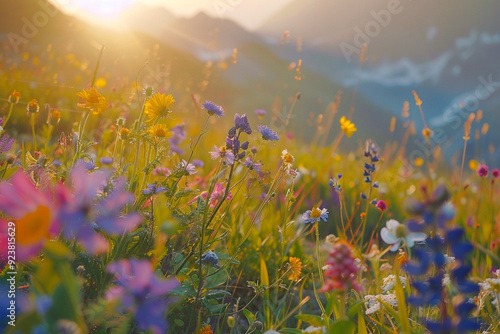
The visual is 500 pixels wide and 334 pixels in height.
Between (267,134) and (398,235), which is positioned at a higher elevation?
(267,134)

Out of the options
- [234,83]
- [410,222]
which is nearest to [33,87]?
[410,222]

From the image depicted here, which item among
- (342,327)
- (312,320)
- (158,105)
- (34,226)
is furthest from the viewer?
(158,105)

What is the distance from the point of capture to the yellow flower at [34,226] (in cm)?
50

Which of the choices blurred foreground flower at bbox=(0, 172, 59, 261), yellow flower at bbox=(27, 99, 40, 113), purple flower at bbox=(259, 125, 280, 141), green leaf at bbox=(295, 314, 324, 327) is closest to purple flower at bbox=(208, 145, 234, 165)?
purple flower at bbox=(259, 125, 280, 141)

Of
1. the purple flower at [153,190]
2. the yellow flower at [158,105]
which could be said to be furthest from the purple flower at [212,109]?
the purple flower at [153,190]

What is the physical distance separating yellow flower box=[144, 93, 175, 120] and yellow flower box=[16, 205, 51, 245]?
0.77m

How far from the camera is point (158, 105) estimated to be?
4.14 ft

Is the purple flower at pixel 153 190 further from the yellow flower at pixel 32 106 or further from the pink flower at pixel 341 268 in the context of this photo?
the yellow flower at pixel 32 106

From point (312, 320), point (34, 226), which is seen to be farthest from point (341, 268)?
point (34, 226)

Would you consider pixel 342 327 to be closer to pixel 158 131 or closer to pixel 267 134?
pixel 267 134

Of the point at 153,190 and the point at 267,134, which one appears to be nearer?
the point at 153,190

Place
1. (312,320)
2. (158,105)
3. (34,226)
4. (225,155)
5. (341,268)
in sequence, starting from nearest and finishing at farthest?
(34,226)
(341,268)
(312,320)
(225,155)
(158,105)

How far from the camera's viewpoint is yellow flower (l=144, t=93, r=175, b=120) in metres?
1.25

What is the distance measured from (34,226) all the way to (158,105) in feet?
2.62
